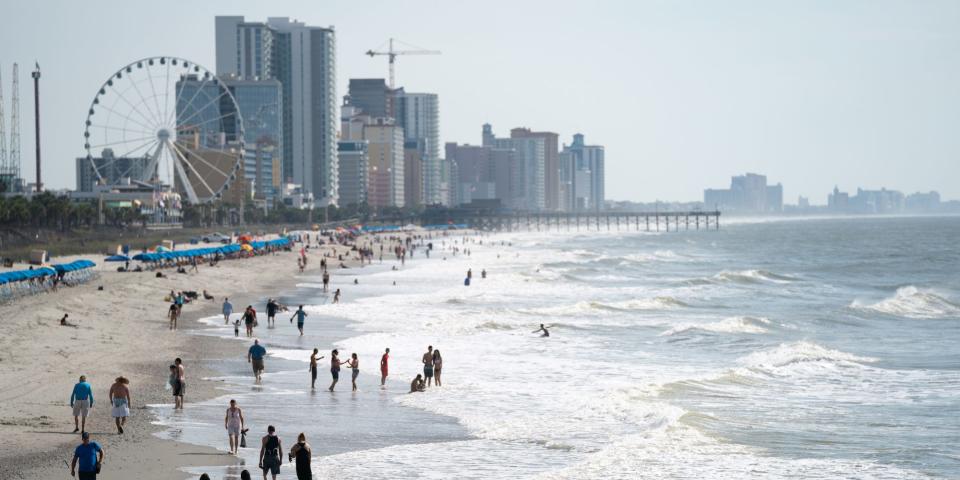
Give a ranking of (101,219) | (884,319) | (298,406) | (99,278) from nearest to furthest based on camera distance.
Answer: (298,406), (884,319), (99,278), (101,219)

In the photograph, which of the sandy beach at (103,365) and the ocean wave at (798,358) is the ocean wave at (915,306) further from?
the sandy beach at (103,365)

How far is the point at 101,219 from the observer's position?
111000 millimetres

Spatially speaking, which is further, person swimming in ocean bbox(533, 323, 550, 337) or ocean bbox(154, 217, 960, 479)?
person swimming in ocean bbox(533, 323, 550, 337)

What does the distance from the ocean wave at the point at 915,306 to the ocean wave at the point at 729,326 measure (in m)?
9.07

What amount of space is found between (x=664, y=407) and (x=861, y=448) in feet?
15.8

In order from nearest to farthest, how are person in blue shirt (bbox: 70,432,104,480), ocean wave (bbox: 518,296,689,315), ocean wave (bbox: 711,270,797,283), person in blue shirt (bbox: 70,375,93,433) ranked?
person in blue shirt (bbox: 70,432,104,480)
person in blue shirt (bbox: 70,375,93,433)
ocean wave (bbox: 518,296,689,315)
ocean wave (bbox: 711,270,797,283)

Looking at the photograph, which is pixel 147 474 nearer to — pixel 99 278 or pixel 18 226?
pixel 99 278

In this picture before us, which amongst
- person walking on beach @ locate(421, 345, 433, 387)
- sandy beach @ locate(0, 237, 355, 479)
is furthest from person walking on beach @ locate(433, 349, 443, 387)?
sandy beach @ locate(0, 237, 355, 479)

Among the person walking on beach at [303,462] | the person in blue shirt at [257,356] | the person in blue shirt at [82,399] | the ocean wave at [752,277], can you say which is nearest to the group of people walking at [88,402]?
the person in blue shirt at [82,399]

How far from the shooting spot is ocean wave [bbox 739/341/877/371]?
34.7 meters

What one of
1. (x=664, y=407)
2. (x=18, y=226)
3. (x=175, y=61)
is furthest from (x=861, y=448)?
(x=175, y=61)

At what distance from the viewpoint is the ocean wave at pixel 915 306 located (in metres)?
53.2

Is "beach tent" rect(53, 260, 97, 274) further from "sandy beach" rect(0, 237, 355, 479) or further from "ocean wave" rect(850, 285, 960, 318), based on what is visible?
"ocean wave" rect(850, 285, 960, 318)

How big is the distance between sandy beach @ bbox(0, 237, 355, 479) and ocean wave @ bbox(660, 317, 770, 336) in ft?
54.6
